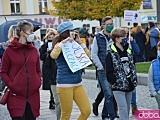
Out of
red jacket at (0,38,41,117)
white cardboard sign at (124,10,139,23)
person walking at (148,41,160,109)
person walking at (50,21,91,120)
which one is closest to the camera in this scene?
red jacket at (0,38,41,117)

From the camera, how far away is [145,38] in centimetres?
1994

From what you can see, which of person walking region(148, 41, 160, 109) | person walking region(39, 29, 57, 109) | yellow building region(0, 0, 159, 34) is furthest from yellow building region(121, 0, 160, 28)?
Result: person walking region(148, 41, 160, 109)

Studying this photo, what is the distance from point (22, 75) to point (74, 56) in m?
1.30

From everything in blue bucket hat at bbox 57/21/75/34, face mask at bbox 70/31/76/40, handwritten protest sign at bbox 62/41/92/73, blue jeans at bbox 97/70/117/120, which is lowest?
blue jeans at bbox 97/70/117/120

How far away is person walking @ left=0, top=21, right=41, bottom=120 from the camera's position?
20.0ft

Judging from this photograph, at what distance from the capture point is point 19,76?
20.0 feet

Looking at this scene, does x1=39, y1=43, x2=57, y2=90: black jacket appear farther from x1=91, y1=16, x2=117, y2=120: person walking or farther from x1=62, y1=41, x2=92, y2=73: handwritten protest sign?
x1=62, y1=41, x2=92, y2=73: handwritten protest sign

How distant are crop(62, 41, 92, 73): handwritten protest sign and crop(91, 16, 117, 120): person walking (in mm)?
1285

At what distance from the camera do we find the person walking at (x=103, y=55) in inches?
336

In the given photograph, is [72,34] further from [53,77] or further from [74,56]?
[53,77]

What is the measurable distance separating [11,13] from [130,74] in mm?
36498

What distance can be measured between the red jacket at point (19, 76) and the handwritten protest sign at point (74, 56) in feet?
3.05

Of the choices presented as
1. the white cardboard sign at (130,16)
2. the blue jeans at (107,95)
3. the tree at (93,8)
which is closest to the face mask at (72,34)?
the blue jeans at (107,95)

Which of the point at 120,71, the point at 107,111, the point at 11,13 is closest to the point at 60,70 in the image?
the point at 120,71
